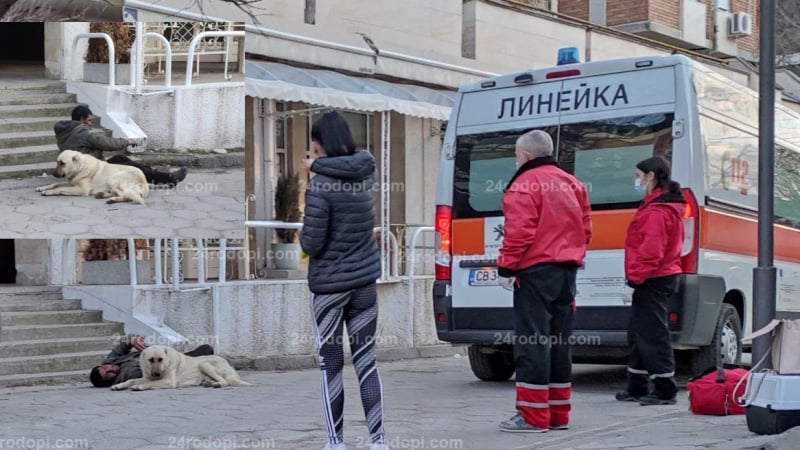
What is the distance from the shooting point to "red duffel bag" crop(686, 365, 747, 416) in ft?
26.4

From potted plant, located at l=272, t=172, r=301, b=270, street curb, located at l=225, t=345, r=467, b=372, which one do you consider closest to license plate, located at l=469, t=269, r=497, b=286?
street curb, located at l=225, t=345, r=467, b=372

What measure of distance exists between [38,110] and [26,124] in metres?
0.14

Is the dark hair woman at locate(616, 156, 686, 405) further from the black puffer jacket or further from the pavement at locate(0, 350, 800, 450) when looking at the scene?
the black puffer jacket

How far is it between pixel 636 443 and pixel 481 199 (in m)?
3.87

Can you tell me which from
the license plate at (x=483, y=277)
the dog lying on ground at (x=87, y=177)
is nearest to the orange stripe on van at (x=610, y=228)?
the license plate at (x=483, y=277)

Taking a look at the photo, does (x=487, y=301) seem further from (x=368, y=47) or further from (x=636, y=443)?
(x=368, y=47)

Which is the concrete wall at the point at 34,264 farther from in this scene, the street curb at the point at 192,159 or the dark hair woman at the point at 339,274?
the dark hair woman at the point at 339,274

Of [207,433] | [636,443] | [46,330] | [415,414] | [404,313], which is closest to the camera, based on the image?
[636,443]

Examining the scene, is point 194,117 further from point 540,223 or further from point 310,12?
point 310,12

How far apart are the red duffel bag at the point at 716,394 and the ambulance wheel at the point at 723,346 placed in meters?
1.49

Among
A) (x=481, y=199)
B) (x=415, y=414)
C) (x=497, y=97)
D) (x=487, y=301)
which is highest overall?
(x=497, y=97)

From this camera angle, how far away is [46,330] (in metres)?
11.3

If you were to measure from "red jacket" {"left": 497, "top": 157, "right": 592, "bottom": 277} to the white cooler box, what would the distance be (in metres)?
1.32

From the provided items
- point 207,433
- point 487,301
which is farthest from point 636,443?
point 487,301
